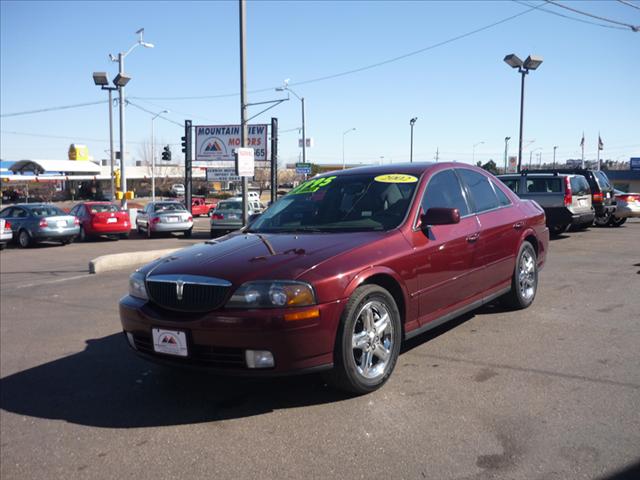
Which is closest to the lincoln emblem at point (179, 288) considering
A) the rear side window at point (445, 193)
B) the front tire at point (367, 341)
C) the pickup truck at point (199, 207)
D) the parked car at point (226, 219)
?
the front tire at point (367, 341)

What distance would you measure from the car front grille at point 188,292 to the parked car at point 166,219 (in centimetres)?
1839

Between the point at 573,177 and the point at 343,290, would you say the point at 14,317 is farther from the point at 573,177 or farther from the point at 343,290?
the point at 573,177

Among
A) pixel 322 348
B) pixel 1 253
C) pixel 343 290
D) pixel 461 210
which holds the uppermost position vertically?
pixel 461 210

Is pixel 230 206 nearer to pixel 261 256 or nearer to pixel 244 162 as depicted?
pixel 244 162

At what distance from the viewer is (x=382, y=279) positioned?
13.9 feet

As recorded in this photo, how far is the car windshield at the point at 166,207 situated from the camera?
2244 centimetres

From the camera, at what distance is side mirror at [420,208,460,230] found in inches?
181

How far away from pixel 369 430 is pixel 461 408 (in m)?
0.69

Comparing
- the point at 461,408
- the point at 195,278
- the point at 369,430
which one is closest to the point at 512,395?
the point at 461,408

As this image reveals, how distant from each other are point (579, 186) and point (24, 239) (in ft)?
55.6

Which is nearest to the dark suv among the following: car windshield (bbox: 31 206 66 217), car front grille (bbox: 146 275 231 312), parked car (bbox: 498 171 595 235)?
parked car (bbox: 498 171 595 235)

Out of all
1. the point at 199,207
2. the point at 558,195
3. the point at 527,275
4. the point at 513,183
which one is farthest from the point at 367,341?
the point at 199,207

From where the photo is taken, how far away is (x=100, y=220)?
20922 mm

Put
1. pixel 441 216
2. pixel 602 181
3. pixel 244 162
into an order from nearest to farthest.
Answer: pixel 441 216 < pixel 244 162 < pixel 602 181
